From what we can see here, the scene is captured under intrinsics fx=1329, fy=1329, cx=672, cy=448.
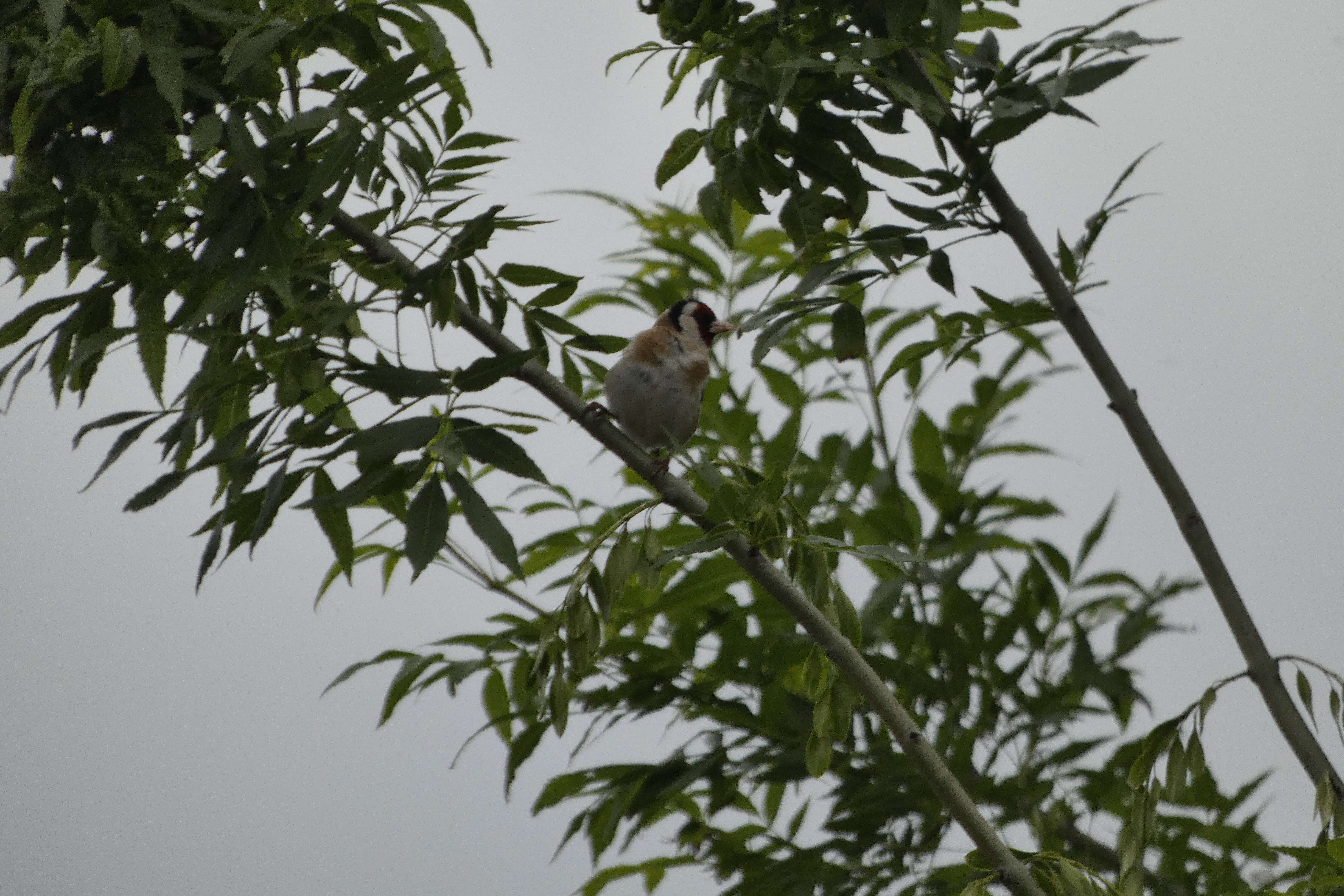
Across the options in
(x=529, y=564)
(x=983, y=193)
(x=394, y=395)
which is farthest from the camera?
(x=529, y=564)

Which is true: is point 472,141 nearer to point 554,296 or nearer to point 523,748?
point 554,296

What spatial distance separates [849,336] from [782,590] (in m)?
0.27

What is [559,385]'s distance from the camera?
708 mm

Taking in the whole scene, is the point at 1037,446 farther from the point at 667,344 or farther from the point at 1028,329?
the point at 667,344

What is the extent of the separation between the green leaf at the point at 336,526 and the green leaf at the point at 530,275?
0.16 meters

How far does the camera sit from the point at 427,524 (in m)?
0.65

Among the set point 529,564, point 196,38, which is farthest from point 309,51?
point 529,564

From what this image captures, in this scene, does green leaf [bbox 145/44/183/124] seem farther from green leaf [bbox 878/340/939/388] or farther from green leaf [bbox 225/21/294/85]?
green leaf [bbox 878/340/939/388]

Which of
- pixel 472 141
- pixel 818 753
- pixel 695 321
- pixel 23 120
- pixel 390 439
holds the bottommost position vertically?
pixel 818 753

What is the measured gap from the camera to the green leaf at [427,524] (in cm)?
64

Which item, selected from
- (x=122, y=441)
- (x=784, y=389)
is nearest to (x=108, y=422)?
(x=122, y=441)

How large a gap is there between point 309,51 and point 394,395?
0.21 m

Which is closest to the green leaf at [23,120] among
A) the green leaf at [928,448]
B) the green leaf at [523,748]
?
the green leaf at [523,748]

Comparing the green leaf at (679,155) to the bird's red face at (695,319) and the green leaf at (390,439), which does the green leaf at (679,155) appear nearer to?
the green leaf at (390,439)
